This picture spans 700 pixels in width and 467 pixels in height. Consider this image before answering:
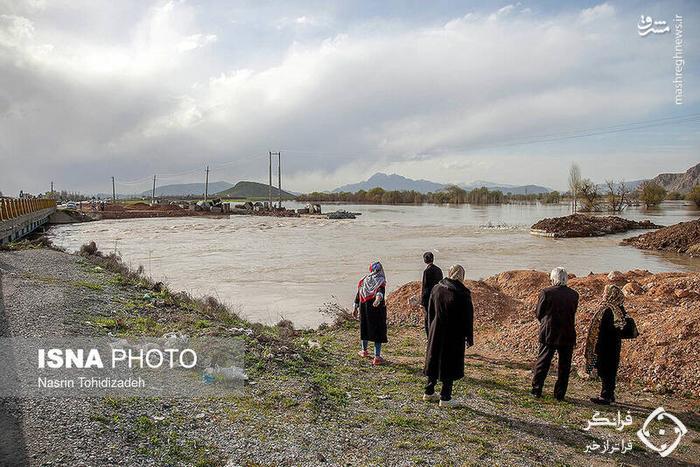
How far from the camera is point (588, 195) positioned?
2822 inches

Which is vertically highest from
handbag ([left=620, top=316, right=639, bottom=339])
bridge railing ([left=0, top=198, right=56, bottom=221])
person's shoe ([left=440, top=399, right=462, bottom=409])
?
bridge railing ([left=0, top=198, right=56, bottom=221])

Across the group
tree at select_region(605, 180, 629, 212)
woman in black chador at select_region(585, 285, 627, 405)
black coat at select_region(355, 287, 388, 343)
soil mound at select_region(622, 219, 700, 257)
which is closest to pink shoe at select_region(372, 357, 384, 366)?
black coat at select_region(355, 287, 388, 343)

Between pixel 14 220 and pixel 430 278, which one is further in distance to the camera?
pixel 14 220

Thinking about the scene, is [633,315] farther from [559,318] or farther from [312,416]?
[312,416]

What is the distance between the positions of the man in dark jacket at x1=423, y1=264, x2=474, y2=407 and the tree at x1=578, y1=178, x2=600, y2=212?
2905 inches

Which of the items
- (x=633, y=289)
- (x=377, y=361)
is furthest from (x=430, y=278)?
(x=633, y=289)

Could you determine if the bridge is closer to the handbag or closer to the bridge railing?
the bridge railing

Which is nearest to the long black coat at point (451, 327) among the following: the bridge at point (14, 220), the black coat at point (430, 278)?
the black coat at point (430, 278)

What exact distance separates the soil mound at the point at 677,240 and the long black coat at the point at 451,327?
2582cm

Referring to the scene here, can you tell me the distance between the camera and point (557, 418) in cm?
538

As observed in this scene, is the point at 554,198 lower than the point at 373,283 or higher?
higher

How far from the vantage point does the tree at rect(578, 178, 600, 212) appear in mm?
71250

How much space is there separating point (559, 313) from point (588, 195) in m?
74.0

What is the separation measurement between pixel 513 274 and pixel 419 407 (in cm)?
917
